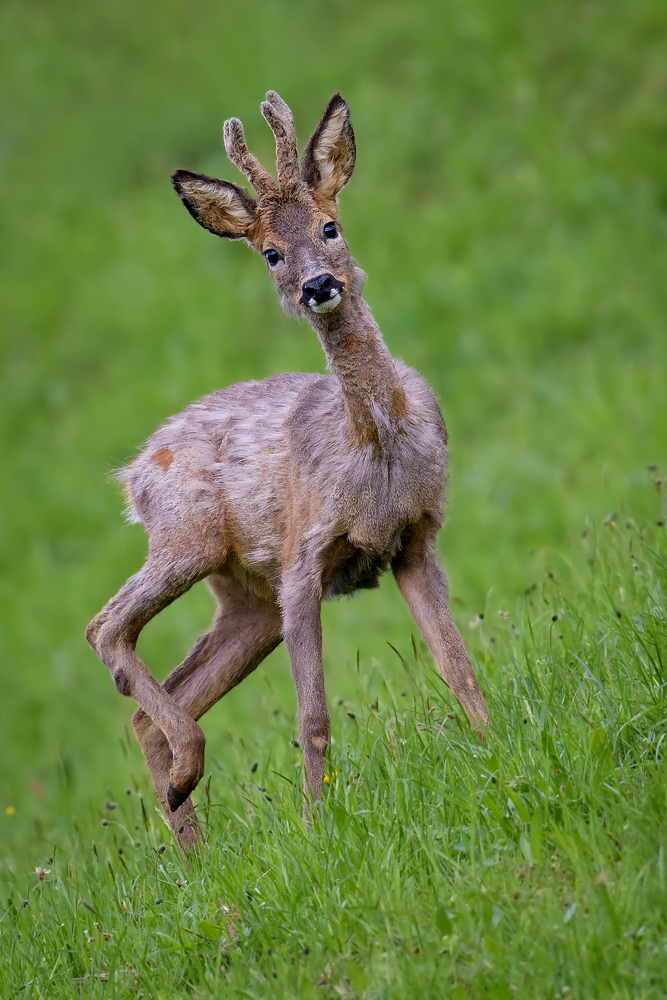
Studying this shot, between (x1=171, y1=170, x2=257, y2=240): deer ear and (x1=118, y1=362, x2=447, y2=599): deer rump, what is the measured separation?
780 millimetres

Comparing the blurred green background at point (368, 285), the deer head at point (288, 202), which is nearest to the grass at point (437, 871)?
the deer head at point (288, 202)

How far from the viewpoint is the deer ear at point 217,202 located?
471cm

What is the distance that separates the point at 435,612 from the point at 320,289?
54.3 inches

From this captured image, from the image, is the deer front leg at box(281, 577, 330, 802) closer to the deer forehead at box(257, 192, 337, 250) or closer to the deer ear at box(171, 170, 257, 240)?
the deer forehead at box(257, 192, 337, 250)

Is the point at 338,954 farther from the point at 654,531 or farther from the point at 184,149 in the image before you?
the point at 184,149

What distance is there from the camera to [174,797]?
492 cm

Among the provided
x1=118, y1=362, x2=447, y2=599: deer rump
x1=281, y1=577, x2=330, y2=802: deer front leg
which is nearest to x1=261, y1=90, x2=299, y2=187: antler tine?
x1=118, y1=362, x2=447, y2=599: deer rump

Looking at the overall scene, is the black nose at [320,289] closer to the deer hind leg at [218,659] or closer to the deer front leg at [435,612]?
the deer front leg at [435,612]

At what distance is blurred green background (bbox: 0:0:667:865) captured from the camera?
1054 cm

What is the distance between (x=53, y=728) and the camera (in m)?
11.3

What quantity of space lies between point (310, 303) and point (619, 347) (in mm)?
7523

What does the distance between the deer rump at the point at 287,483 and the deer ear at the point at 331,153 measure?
828 mm

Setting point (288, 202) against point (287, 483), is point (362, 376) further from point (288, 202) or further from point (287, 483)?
point (288, 202)

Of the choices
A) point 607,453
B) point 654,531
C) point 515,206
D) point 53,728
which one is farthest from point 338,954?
point 515,206
